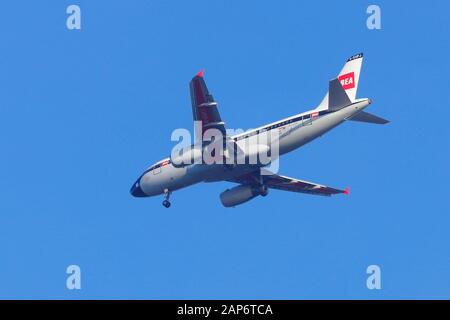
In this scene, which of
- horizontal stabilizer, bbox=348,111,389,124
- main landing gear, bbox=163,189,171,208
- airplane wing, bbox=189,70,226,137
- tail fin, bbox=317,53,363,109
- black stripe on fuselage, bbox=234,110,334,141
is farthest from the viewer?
main landing gear, bbox=163,189,171,208

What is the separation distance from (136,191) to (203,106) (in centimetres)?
1261

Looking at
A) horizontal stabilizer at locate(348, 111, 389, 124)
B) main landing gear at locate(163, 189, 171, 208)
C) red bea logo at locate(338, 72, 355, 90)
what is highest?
red bea logo at locate(338, 72, 355, 90)

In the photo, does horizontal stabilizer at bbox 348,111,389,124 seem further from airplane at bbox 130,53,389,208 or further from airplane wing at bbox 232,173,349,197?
airplane wing at bbox 232,173,349,197

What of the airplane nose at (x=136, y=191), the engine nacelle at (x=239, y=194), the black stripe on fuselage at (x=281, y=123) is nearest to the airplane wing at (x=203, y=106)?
the black stripe on fuselage at (x=281, y=123)

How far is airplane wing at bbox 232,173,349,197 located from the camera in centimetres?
6203

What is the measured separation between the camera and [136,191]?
6250 centimetres

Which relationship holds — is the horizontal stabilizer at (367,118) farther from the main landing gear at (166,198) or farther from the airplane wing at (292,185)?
the main landing gear at (166,198)

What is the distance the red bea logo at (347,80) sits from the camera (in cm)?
5750

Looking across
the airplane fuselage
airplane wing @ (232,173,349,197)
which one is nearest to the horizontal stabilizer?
the airplane fuselage

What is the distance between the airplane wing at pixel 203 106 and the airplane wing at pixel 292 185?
8998 millimetres

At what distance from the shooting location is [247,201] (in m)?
61.9

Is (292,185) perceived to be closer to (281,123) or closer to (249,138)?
(249,138)
